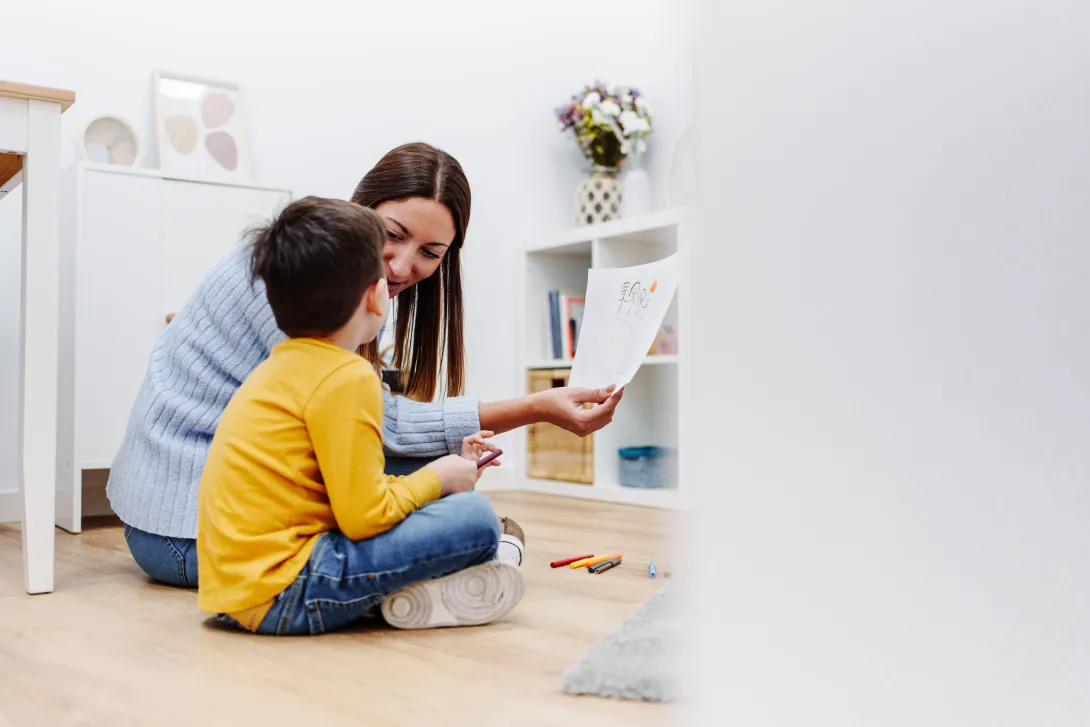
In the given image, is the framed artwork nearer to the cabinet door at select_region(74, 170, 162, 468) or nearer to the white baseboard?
the cabinet door at select_region(74, 170, 162, 468)

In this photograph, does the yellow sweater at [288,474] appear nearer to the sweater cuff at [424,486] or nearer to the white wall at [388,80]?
the sweater cuff at [424,486]

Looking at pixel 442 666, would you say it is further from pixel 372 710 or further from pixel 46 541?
pixel 46 541

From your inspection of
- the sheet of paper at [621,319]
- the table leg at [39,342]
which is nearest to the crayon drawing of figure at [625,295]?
the sheet of paper at [621,319]

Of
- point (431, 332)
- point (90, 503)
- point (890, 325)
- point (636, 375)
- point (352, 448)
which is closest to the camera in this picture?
point (890, 325)

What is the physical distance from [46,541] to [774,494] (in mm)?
1218

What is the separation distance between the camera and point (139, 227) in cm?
203

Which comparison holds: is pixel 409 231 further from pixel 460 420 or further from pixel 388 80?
pixel 388 80

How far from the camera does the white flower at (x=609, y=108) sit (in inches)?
105

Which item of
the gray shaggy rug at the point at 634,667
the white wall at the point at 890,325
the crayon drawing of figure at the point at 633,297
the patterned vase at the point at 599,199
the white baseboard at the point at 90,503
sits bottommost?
the white baseboard at the point at 90,503

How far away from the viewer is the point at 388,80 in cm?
268

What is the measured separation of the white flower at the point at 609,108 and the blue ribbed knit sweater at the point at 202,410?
159 cm

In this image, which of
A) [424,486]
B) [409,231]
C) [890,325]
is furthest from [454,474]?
[890,325]

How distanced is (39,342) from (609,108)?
1787 millimetres

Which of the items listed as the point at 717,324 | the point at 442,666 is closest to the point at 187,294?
the point at 442,666
